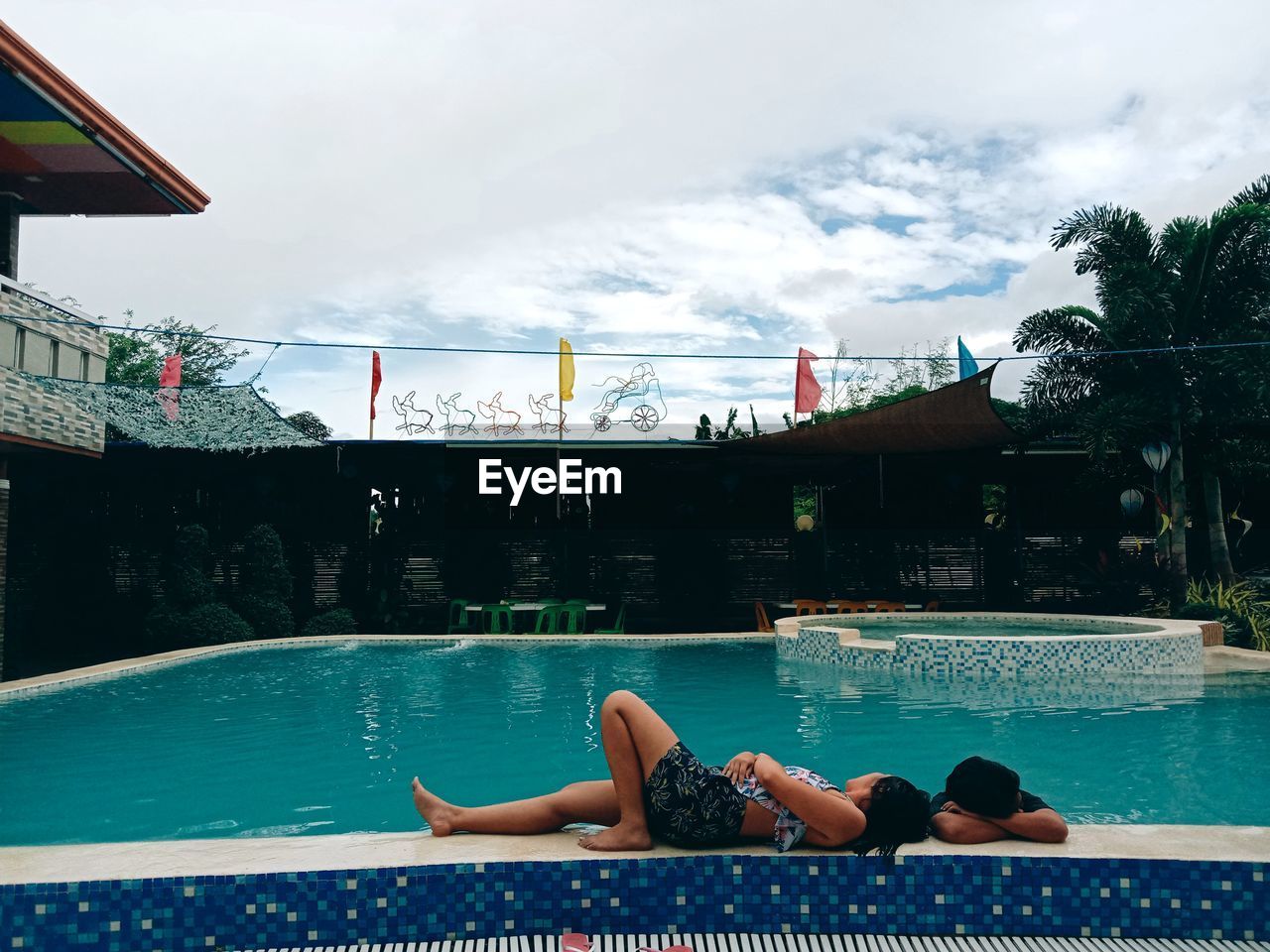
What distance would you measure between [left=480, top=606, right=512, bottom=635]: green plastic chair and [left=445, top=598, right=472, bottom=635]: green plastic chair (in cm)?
26

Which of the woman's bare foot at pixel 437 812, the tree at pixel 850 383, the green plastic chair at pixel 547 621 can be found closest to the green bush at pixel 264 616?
the green plastic chair at pixel 547 621

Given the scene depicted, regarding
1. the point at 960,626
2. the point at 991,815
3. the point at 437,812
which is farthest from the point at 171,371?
the point at 991,815

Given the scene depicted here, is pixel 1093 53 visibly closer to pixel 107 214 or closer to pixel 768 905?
pixel 768 905

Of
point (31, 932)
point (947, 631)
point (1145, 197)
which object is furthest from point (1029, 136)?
point (31, 932)

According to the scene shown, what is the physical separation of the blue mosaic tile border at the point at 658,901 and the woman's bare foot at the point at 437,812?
345mm

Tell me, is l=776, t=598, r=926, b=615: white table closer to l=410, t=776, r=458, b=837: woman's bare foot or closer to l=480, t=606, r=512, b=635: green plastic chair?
l=480, t=606, r=512, b=635: green plastic chair

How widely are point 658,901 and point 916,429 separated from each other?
9487 mm

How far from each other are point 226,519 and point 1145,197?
14.0 meters

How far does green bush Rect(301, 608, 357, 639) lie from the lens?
12875mm

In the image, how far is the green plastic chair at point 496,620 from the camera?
43.7 feet

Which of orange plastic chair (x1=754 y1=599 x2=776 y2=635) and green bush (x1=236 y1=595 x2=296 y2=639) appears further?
orange plastic chair (x1=754 y1=599 x2=776 y2=635)

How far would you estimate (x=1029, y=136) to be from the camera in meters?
13.8

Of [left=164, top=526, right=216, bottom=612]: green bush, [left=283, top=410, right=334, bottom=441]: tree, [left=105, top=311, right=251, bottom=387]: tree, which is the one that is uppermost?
[left=105, top=311, right=251, bottom=387]: tree
